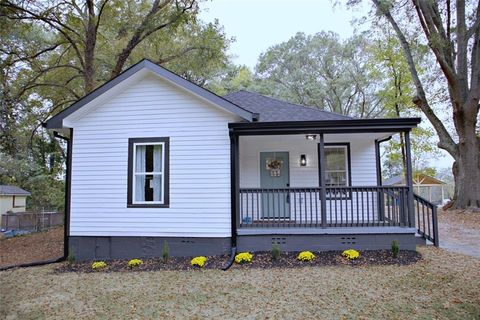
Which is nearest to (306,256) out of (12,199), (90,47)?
(90,47)

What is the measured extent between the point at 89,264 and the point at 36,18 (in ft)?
33.2

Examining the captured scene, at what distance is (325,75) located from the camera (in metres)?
29.7

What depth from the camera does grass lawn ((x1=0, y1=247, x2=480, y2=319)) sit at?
4582 millimetres

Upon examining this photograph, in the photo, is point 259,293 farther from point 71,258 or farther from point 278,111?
point 278,111

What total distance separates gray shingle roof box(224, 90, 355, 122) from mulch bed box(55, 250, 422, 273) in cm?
331

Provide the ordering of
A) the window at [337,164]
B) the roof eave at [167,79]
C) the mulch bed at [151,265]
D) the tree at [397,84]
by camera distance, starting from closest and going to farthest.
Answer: the mulch bed at [151,265], the roof eave at [167,79], the window at [337,164], the tree at [397,84]

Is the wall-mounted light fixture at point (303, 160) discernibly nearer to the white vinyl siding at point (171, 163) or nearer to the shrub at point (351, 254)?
the white vinyl siding at point (171, 163)

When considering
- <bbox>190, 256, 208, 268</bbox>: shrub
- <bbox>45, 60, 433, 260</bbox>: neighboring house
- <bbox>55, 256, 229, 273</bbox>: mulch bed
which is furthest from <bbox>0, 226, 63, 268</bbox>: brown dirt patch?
<bbox>190, 256, 208, 268</bbox>: shrub

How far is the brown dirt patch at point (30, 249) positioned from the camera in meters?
9.35

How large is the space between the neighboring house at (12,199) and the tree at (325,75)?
65.5 ft

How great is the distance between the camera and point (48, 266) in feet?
25.4

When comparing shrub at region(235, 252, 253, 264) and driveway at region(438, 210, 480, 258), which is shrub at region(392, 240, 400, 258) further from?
shrub at region(235, 252, 253, 264)

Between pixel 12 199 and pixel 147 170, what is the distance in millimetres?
19284

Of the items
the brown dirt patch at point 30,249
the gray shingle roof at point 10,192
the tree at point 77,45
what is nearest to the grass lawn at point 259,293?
the brown dirt patch at point 30,249
